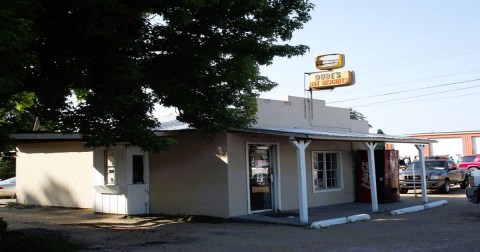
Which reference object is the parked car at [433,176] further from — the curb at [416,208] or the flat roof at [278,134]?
the flat roof at [278,134]

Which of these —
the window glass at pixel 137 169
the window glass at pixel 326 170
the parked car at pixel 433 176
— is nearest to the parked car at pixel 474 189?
the window glass at pixel 326 170

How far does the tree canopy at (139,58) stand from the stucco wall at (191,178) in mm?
3361

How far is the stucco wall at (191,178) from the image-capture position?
15281 mm

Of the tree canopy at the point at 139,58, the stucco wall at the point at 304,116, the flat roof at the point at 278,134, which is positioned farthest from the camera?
the stucco wall at the point at 304,116

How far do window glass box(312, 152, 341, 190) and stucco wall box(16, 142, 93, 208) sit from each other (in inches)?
332

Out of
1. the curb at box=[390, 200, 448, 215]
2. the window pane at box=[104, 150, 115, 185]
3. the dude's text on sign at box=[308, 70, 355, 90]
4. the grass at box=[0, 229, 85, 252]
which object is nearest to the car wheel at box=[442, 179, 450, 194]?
the curb at box=[390, 200, 448, 215]

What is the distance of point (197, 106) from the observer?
10.9 metres

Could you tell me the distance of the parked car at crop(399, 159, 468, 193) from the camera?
24.4 m

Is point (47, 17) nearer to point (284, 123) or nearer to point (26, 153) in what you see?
point (284, 123)

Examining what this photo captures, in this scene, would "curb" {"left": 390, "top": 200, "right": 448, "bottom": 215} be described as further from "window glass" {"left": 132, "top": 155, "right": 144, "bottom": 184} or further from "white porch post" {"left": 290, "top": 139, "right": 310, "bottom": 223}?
"window glass" {"left": 132, "top": 155, "right": 144, "bottom": 184}

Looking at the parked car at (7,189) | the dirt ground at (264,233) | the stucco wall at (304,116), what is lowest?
the dirt ground at (264,233)

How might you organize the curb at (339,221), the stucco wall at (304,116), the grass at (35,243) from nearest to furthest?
the grass at (35,243) < the curb at (339,221) < the stucco wall at (304,116)

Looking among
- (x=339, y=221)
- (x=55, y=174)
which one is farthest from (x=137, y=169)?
(x=339, y=221)

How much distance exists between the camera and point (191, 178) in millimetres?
16094
